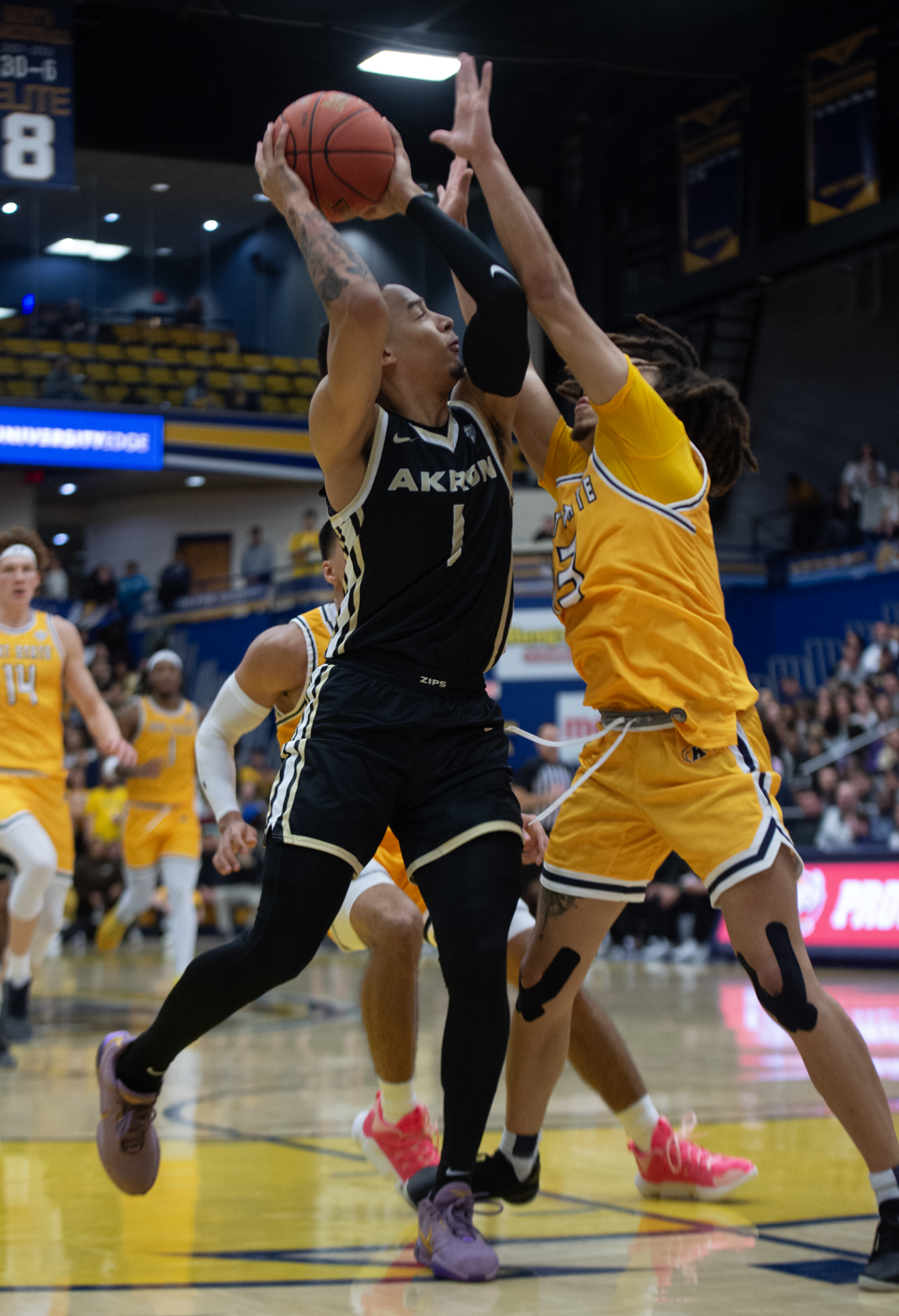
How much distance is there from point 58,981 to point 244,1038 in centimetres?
417

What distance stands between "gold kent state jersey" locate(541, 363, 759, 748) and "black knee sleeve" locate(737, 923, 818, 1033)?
444mm

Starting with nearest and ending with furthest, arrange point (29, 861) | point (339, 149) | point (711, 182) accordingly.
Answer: point (339, 149)
point (29, 861)
point (711, 182)

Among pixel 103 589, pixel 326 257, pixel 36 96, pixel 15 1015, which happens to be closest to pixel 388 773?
pixel 326 257

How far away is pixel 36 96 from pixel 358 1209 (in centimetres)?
1201

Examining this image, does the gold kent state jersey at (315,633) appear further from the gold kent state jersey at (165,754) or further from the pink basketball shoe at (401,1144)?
the gold kent state jersey at (165,754)

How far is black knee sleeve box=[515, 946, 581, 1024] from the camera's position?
138 inches

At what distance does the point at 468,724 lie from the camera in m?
3.20

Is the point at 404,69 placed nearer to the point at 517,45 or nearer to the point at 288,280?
the point at 517,45

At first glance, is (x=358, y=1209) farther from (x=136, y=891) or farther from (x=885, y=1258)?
(x=136, y=891)

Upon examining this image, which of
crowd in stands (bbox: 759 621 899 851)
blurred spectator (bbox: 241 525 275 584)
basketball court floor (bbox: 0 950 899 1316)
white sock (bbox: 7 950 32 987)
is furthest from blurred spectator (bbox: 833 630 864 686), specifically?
white sock (bbox: 7 950 32 987)

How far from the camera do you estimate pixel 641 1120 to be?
153 inches

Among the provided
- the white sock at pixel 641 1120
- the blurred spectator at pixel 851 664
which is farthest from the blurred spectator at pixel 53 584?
the white sock at pixel 641 1120

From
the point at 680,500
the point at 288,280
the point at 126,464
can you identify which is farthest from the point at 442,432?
the point at 288,280

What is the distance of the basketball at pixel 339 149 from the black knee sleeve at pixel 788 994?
71.5 inches
